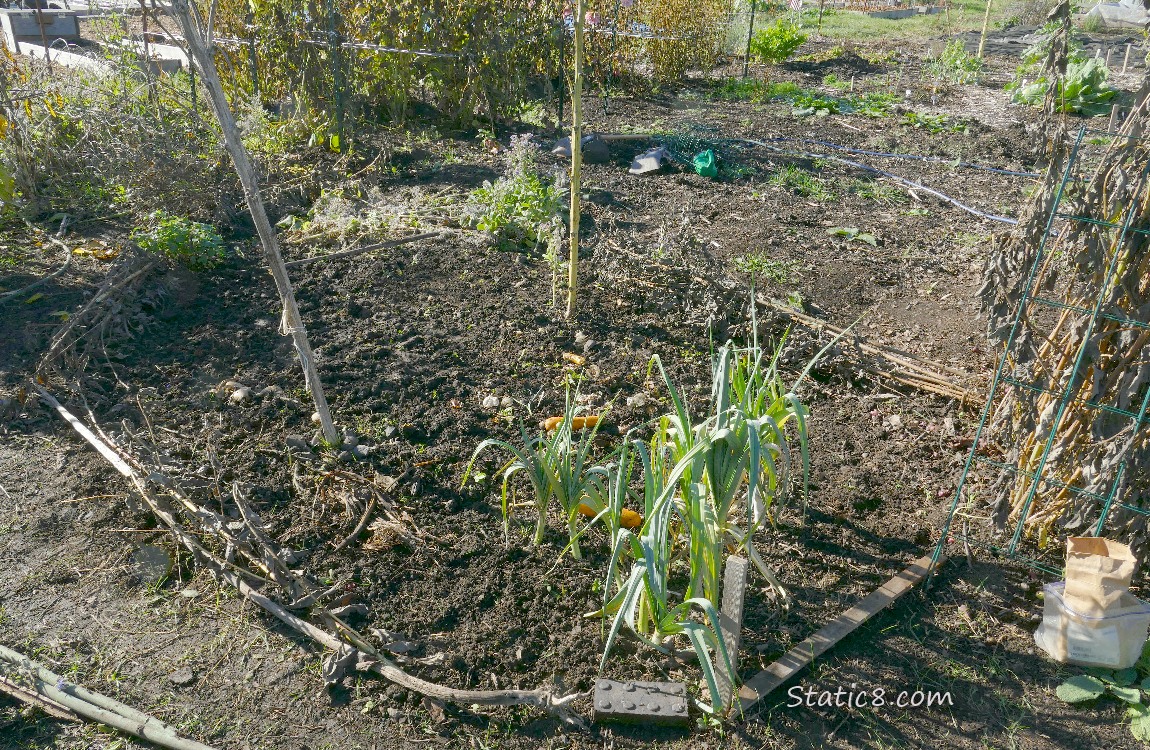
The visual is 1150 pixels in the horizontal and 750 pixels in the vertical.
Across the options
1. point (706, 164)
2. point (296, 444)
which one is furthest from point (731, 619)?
point (706, 164)

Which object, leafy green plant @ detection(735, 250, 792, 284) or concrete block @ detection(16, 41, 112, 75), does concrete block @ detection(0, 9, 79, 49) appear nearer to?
concrete block @ detection(16, 41, 112, 75)

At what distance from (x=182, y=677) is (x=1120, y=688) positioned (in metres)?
2.82

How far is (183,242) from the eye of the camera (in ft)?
15.8

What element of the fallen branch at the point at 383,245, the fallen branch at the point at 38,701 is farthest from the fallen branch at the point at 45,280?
the fallen branch at the point at 38,701

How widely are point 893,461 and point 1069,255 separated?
1078mm

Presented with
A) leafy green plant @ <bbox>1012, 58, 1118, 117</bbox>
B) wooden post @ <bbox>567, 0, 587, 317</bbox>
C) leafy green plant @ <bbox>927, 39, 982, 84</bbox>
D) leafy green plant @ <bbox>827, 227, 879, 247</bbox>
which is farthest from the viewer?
leafy green plant @ <bbox>927, 39, 982, 84</bbox>

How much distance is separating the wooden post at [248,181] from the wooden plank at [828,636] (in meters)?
1.94

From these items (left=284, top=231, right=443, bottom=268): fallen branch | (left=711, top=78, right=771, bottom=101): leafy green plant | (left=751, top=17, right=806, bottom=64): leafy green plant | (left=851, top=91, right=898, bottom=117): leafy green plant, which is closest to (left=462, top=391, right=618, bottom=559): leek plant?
(left=284, top=231, right=443, bottom=268): fallen branch

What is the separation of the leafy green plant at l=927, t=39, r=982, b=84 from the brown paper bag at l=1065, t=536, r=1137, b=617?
982cm

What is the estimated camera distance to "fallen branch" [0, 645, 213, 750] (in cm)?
228

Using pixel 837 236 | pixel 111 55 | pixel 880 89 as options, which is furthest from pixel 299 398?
pixel 880 89

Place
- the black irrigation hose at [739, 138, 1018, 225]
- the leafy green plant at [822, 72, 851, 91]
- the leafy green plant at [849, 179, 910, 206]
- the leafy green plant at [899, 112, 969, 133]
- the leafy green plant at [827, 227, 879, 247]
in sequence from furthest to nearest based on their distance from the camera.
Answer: the leafy green plant at [822, 72, 851, 91]
the leafy green plant at [899, 112, 969, 133]
the leafy green plant at [849, 179, 910, 206]
the black irrigation hose at [739, 138, 1018, 225]
the leafy green plant at [827, 227, 879, 247]

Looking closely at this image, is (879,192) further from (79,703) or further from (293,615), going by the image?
(79,703)

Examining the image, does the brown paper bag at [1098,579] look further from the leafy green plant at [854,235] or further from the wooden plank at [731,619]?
the leafy green plant at [854,235]
